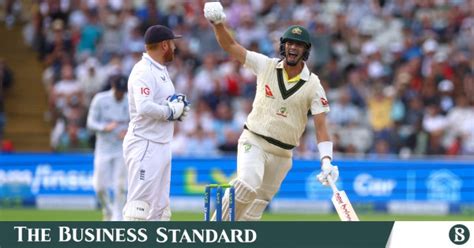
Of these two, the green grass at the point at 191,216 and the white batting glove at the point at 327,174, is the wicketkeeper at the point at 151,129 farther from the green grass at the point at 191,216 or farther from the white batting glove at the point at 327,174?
the green grass at the point at 191,216

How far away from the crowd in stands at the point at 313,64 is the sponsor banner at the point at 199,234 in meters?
13.0

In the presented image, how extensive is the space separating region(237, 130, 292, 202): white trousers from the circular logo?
10.3 ft

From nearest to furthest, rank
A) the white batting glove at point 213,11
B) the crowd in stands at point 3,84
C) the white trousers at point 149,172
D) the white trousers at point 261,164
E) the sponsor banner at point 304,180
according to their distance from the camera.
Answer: the white batting glove at point 213,11 → the white trousers at point 149,172 → the white trousers at point 261,164 → the sponsor banner at point 304,180 → the crowd in stands at point 3,84

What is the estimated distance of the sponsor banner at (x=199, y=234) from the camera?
29.1 feet

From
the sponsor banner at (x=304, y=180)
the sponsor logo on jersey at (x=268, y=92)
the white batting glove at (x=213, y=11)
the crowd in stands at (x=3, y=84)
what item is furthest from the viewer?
the crowd in stands at (x=3, y=84)

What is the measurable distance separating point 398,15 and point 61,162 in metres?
7.77

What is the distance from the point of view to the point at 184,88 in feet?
78.0

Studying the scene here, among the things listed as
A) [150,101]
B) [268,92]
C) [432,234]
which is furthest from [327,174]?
[432,234]

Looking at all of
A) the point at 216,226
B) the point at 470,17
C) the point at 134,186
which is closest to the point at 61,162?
the point at 470,17

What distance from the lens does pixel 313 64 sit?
934 inches

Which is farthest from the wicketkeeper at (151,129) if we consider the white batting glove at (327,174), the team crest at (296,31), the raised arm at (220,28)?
the white batting glove at (327,174)

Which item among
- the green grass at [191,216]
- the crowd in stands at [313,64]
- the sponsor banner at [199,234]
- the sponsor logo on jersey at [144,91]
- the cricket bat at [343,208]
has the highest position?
the crowd in stands at [313,64]

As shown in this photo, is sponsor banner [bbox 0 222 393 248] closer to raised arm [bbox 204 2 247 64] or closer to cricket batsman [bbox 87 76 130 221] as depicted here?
raised arm [bbox 204 2 247 64]

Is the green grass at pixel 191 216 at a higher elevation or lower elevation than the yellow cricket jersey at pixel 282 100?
higher
